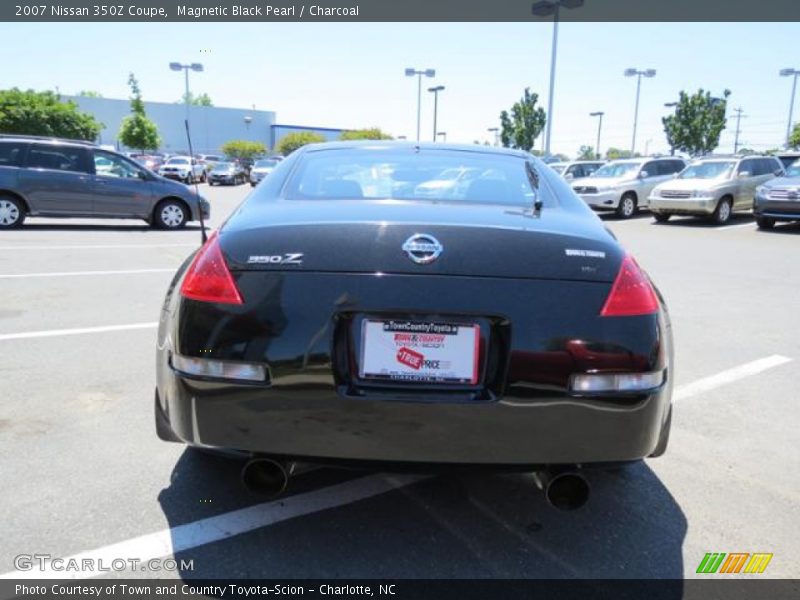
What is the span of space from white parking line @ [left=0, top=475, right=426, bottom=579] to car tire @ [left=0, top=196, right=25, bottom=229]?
12.3 m

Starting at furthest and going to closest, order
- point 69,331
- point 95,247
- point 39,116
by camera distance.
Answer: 1. point 39,116
2. point 95,247
3. point 69,331

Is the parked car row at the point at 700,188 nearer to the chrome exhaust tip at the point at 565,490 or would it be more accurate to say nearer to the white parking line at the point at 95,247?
the white parking line at the point at 95,247

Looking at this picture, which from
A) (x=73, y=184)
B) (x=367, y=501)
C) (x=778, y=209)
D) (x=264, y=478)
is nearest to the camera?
(x=264, y=478)

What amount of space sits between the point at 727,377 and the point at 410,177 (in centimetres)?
293

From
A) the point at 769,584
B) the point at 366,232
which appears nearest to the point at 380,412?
the point at 366,232

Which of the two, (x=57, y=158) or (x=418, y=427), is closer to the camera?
(x=418, y=427)

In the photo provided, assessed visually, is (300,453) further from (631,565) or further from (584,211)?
(584,211)

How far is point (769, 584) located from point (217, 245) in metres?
2.28

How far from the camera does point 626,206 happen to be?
1978cm

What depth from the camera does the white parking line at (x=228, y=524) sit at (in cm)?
230

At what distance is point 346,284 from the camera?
2.09m

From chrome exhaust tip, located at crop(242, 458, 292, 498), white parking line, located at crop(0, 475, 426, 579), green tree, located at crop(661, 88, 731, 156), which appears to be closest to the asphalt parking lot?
white parking line, located at crop(0, 475, 426, 579)

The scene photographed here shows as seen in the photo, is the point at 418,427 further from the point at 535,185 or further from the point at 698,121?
the point at 698,121

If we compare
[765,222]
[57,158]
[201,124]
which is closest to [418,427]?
[57,158]
